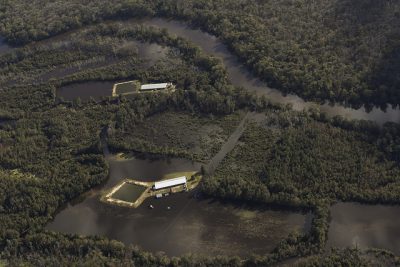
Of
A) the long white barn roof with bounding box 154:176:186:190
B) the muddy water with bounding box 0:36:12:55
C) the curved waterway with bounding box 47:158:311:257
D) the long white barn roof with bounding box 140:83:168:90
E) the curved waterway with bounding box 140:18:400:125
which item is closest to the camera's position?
the curved waterway with bounding box 47:158:311:257

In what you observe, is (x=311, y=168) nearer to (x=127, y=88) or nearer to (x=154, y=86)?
(x=154, y=86)

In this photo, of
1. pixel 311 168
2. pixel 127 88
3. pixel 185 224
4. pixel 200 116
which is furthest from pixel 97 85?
pixel 311 168

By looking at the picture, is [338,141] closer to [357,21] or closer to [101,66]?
[357,21]

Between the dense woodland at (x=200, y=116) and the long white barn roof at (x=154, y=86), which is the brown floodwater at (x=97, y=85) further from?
the long white barn roof at (x=154, y=86)

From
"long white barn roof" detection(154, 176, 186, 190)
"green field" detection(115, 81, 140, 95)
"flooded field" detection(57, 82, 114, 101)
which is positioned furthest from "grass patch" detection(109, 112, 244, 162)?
"flooded field" detection(57, 82, 114, 101)

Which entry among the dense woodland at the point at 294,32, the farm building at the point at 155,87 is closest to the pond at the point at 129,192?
the farm building at the point at 155,87

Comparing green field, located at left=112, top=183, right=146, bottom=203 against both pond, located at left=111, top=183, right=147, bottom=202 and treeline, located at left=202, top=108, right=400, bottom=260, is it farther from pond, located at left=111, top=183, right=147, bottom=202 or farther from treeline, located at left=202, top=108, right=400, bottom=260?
treeline, located at left=202, top=108, right=400, bottom=260
